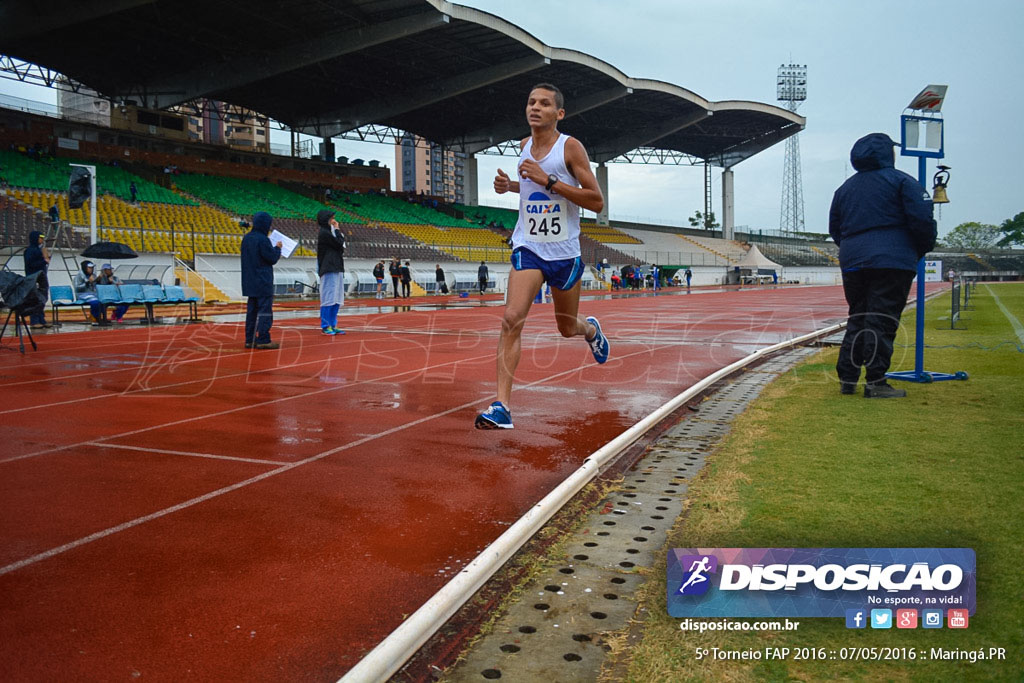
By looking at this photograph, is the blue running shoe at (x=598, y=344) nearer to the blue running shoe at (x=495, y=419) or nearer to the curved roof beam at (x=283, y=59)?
the blue running shoe at (x=495, y=419)

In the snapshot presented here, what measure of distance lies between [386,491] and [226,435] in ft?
5.73

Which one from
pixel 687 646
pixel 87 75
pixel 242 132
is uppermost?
pixel 242 132

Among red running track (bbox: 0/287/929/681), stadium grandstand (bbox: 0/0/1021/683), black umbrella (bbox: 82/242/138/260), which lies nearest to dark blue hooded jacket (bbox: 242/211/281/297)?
stadium grandstand (bbox: 0/0/1021/683)

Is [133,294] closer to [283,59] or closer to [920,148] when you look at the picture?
[920,148]

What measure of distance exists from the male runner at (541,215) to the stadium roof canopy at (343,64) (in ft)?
99.8

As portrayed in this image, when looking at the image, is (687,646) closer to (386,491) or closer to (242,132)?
(386,491)

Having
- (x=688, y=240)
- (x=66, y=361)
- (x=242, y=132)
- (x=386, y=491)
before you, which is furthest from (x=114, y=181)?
(x=242, y=132)

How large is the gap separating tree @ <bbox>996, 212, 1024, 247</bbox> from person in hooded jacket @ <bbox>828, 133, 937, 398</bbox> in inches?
4849

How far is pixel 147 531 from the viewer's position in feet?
9.80

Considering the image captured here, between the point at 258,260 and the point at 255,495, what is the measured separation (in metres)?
7.16

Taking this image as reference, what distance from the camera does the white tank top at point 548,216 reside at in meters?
4.81

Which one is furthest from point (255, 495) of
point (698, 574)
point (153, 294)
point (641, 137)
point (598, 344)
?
point (641, 137)

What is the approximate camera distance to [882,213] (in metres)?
5.68

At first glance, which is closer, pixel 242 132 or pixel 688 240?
pixel 688 240
